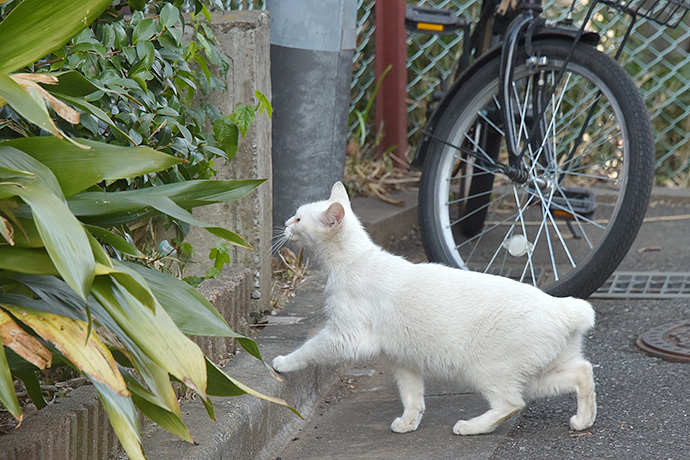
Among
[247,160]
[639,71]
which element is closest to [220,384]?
[247,160]

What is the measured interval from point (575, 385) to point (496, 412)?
23cm

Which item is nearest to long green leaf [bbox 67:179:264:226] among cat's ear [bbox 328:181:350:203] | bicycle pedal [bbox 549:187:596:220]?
cat's ear [bbox 328:181:350:203]

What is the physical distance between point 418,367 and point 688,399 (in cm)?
84

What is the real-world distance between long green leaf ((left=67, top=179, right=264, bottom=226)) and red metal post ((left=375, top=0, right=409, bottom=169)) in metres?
3.22

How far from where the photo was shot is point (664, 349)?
2822mm

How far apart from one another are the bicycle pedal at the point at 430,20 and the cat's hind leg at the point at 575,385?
194 centimetres

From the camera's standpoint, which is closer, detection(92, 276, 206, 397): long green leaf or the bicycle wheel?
detection(92, 276, 206, 397): long green leaf

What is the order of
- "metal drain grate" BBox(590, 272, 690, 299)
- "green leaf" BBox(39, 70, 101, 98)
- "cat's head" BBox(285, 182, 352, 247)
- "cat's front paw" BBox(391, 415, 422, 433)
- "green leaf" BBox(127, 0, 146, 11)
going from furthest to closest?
"metal drain grate" BBox(590, 272, 690, 299)
"cat's head" BBox(285, 182, 352, 247)
"cat's front paw" BBox(391, 415, 422, 433)
"green leaf" BBox(127, 0, 146, 11)
"green leaf" BBox(39, 70, 101, 98)

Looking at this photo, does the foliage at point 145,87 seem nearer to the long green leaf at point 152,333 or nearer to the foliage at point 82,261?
the foliage at point 82,261

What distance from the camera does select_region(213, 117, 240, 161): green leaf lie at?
8.72 feet

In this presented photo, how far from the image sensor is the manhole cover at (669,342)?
277cm

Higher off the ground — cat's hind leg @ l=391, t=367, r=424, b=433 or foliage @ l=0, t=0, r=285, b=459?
foliage @ l=0, t=0, r=285, b=459

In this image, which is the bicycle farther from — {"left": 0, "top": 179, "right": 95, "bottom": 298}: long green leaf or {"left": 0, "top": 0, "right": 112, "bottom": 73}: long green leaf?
{"left": 0, "top": 179, "right": 95, "bottom": 298}: long green leaf

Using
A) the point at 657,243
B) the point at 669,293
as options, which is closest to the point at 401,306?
the point at 669,293
